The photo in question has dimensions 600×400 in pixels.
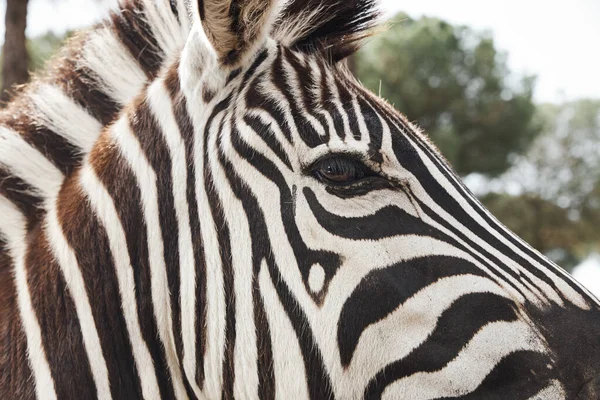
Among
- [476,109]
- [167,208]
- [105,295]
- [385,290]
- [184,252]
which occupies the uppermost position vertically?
[476,109]

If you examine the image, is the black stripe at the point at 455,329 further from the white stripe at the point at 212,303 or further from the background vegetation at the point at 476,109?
the background vegetation at the point at 476,109

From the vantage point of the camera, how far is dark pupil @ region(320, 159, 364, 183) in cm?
210

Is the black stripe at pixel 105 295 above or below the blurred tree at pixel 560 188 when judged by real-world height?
below

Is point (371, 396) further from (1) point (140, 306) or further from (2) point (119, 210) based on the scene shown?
(2) point (119, 210)

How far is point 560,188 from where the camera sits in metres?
38.5

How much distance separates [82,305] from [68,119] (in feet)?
3.04

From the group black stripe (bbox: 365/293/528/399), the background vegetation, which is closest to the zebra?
black stripe (bbox: 365/293/528/399)

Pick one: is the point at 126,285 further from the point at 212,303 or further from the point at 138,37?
the point at 138,37

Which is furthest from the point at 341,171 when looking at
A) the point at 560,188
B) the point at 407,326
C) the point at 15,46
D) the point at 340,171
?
the point at 560,188

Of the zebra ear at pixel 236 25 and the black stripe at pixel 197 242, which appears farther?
the black stripe at pixel 197 242

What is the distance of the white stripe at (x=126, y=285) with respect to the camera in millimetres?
2213

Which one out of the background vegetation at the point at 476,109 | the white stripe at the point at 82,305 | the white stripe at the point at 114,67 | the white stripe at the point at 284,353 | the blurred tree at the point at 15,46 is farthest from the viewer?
Answer: the background vegetation at the point at 476,109

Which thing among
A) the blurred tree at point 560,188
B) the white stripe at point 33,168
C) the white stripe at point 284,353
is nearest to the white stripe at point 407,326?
the white stripe at point 284,353

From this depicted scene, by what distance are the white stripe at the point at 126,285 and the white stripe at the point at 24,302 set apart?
328 mm
